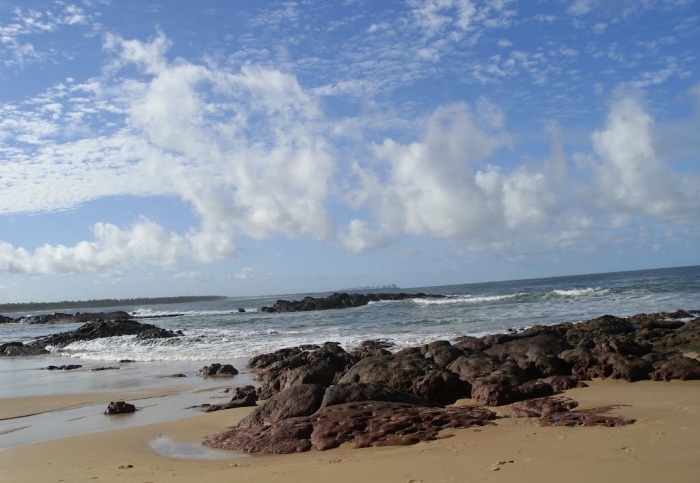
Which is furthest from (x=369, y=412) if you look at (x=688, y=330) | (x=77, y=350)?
(x=77, y=350)

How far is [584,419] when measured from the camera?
7.25 m

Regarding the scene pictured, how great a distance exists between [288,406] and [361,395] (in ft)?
3.73

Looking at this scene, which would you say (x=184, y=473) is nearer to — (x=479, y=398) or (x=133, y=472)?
(x=133, y=472)

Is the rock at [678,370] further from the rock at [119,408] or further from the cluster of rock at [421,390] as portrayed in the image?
the rock at [119,408]

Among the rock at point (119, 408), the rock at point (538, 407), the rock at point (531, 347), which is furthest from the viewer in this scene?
the rock at point (531, 347)

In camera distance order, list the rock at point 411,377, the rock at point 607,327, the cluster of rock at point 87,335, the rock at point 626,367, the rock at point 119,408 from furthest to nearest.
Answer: the cluster of rock at point 87,335 < the rock at point 607,327 < the rock at point 626,367 < the rock at point 119,408 < the rock at point 411,377

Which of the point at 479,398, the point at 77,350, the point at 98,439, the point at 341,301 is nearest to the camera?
the point at 98,439

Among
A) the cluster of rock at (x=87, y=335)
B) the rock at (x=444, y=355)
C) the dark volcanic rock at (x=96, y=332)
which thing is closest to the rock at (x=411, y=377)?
the rock at (x=444, y=355)

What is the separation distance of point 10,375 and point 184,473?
54.1 feet

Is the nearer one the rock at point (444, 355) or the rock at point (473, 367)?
the rock at point (473, 367)

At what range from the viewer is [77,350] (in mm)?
28281

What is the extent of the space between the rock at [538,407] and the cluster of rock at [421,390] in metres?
0.02

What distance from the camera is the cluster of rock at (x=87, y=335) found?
95.8 ft

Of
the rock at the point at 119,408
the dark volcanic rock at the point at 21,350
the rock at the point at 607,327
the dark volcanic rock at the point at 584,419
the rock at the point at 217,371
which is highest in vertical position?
the dark volcanic rock at the point at 584,419
